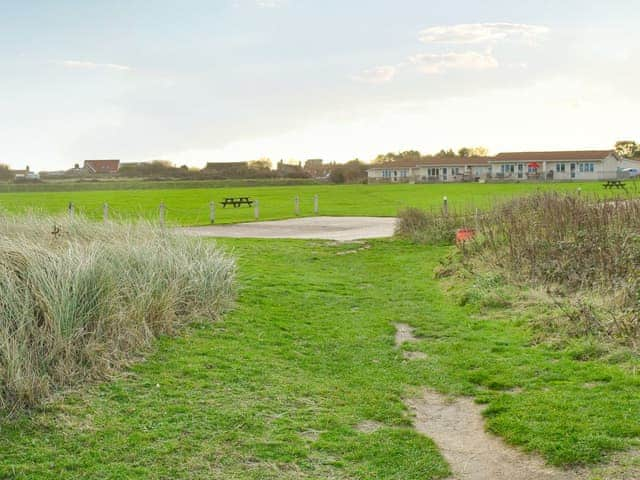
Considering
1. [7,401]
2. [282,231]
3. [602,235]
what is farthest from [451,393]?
[282,231]

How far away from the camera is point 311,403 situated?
6.10 metres

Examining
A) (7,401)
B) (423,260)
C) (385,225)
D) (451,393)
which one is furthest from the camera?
(385,225)

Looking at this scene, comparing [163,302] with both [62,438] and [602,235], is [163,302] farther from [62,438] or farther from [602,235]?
[602,235]

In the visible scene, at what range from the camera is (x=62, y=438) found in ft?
16.9

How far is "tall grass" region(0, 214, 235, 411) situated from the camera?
6.06m

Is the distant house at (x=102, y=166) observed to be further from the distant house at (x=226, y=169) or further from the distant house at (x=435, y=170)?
the distant house at (x=435, y=170)

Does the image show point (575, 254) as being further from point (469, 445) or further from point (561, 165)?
point (561, 165)

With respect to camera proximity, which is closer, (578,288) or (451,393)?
(451,393)

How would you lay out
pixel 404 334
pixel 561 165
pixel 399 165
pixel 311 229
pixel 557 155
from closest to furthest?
pixel 404 334 → pixel 311 229 → pixel 561 165 → pixel 557 155 → pixel 399 165

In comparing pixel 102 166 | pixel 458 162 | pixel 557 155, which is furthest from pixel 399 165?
pixel 102 166

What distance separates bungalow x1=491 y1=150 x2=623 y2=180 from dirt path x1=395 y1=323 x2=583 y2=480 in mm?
72041

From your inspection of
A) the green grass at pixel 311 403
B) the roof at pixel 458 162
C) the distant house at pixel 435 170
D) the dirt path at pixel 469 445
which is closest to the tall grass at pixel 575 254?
the green grass at pixel 311 403

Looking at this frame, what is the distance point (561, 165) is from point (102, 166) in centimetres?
6325

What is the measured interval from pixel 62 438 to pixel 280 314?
16.1 feet
